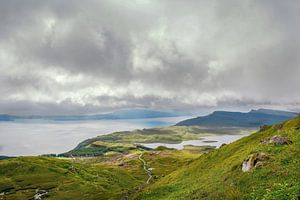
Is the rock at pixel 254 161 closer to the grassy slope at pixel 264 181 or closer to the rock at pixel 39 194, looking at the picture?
the grassy slope at pixel 264 181

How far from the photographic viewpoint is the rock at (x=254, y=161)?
4816 centimetres

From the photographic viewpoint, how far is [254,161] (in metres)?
49.3

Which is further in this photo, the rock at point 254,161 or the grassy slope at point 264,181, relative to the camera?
the rock at point 254,161

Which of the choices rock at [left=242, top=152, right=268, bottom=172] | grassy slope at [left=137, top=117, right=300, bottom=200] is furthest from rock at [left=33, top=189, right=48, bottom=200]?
rock at [left=242, top=152, right=268, bottom=172]

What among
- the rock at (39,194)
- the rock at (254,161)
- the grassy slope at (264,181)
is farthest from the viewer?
the rock at (39,194)

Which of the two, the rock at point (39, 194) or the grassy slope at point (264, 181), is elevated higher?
the grassy slope at point (264, 181)

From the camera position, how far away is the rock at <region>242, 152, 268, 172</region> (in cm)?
4816

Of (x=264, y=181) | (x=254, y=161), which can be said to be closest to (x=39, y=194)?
(x=254, y=161)

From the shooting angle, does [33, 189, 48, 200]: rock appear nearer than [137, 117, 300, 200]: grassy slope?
No

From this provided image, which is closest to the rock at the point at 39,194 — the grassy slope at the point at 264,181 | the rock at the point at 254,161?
the grassy slope at the point at 264,181

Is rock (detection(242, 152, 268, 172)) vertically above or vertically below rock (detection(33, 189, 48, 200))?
above

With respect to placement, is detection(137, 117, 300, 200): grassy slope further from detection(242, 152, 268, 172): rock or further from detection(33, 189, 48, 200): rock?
detection(33, 189, 48, 200): rock

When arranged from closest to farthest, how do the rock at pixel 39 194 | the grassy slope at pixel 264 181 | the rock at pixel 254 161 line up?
the grassy slope at pixel 264 181 < the rock at pixel 254 161 < the rock at pixel 39 194

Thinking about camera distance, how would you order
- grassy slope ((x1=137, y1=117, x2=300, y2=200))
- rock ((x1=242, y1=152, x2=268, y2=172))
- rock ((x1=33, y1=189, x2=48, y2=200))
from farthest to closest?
rock ((x1=33, y1=189, x2=48, y2=200)) < rock ((x1=242, y1=152, x2=268, y2=172)) < grassy slope ((x1=137, y1=117, x2=300, y2=200))
